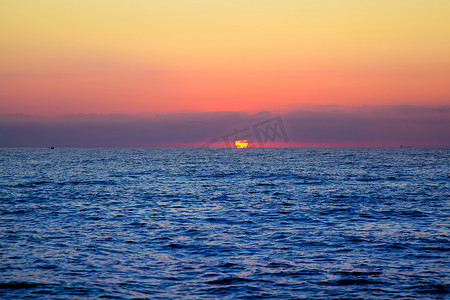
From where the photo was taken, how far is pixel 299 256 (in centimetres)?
1875

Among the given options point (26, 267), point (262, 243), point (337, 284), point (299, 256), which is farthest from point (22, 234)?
point (337, 284)

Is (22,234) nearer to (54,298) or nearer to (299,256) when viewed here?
(54,298)

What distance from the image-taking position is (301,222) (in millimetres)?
27562

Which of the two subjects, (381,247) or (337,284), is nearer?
(337,284)

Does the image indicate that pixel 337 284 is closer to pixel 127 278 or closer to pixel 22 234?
pixel 127 278

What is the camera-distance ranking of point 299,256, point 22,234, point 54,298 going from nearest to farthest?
1. point 54,298
2. point 299,256
3. point 22,234

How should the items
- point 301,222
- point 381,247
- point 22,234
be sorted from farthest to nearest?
1. point 301,222
2. point 22,234
3. point 381,247

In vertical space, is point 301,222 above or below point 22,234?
below

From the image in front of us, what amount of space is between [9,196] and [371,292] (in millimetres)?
37178

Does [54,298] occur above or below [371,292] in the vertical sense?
above

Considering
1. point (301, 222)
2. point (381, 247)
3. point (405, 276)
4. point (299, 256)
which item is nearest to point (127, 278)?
point (299, 256)

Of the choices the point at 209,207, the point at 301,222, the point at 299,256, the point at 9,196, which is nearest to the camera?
the point at 299,256

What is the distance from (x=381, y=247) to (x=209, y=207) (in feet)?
55.7

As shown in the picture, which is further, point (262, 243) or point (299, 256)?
point (262, 243)
